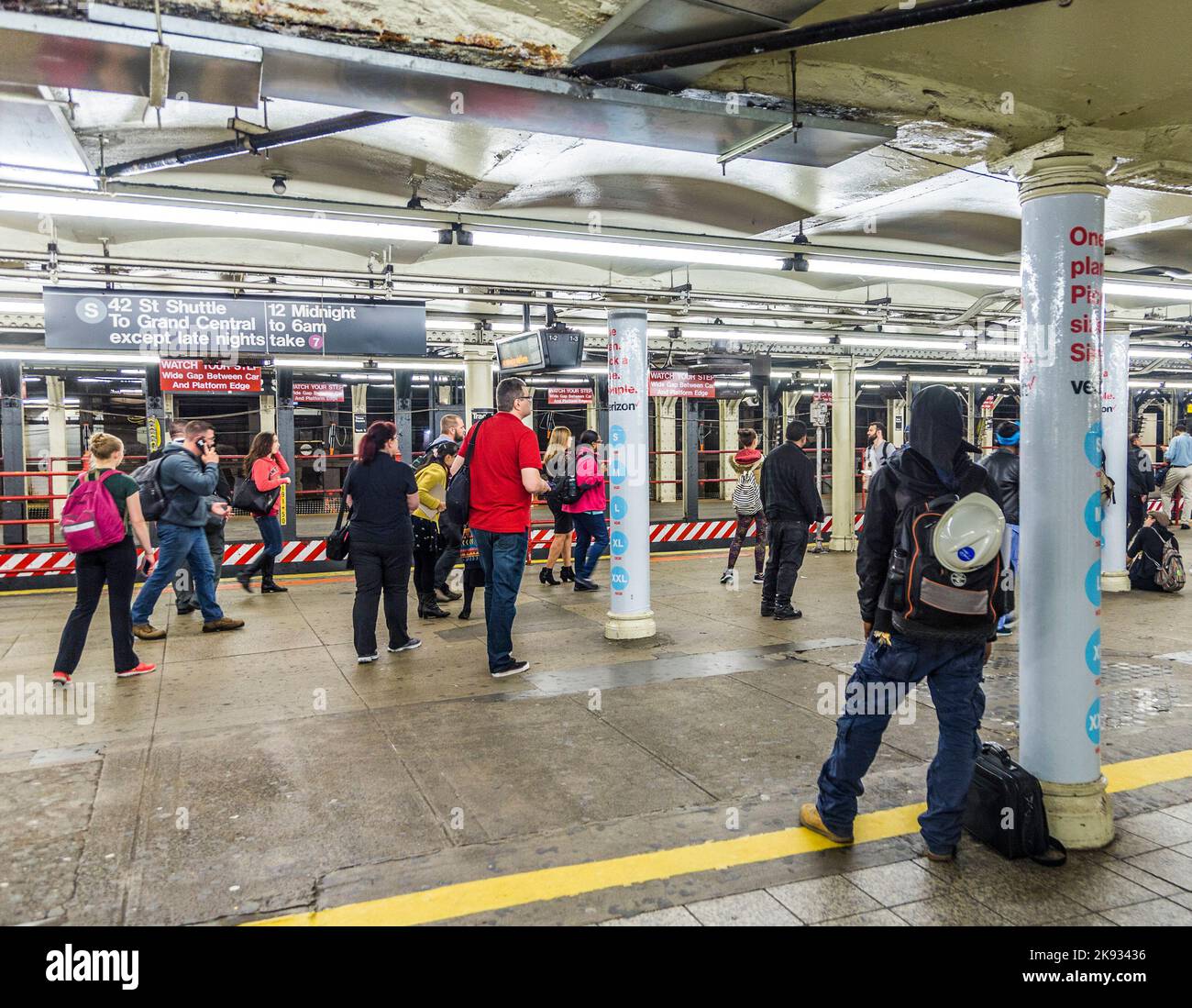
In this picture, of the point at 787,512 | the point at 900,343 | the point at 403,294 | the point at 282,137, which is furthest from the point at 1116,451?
the point at 282,137

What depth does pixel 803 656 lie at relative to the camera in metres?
6.55

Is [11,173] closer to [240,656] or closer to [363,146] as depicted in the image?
[363,146]

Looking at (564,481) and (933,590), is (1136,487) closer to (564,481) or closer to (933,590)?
(564,481)

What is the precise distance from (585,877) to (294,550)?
9421 millimetres

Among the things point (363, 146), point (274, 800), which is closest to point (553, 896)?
point (274, 800)

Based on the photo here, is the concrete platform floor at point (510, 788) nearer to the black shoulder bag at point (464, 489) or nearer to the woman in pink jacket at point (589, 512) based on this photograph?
the black shoulder bag at point (464, 489)

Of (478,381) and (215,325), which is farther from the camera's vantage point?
(478,381)

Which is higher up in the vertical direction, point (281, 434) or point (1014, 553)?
point (281, 434)

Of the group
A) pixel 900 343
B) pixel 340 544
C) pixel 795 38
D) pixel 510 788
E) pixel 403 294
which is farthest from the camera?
pixel 900 343

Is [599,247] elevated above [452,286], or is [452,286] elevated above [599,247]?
[452,286]

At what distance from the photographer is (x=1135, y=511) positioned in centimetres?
962

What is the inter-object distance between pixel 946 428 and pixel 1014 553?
15.0ft

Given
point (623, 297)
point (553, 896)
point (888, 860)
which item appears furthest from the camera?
point (623, 297)

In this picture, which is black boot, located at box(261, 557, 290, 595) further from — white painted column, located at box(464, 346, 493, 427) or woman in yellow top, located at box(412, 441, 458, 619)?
white painted column, located at box(464, 346, 493, 427)
